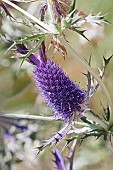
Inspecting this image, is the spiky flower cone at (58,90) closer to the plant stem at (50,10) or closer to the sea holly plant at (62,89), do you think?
the sea holly plant at (62,89)

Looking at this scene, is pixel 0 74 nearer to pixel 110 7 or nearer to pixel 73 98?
pixel 110 7

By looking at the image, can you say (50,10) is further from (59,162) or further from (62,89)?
(59,162)

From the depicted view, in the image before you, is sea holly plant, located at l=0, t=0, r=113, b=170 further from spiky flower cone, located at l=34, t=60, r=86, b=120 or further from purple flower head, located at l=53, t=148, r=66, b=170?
purple flower head, located at l=53, t=148, r=66, b=170

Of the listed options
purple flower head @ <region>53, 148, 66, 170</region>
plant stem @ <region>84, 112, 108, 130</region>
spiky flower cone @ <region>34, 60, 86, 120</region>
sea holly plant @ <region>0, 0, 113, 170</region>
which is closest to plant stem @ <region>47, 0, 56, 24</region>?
sea holly plant @ <region>0, 0, 113, 170</region>

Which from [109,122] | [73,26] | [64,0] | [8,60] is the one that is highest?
[8,60]

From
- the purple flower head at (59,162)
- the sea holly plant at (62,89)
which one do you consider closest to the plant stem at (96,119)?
the sea holly plant at (62,89)

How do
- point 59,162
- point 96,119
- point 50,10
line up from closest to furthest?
point 50,10 < point 96,119 < point 59,162

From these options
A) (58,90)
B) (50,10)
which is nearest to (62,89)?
(58,90)

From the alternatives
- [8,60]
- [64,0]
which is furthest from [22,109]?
[64,0]
